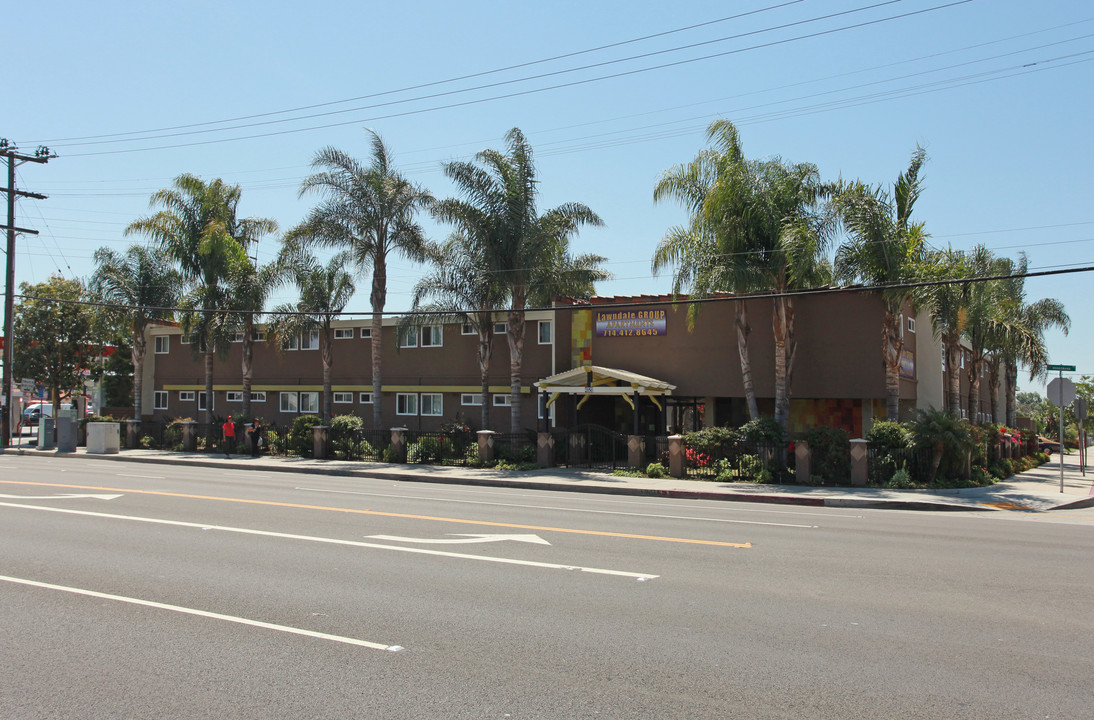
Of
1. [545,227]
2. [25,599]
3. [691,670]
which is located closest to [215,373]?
[545,227]

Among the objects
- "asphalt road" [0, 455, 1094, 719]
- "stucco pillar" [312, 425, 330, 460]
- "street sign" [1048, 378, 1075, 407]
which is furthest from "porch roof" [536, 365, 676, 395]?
"asphalt road" [0, 455, 1094, 719]

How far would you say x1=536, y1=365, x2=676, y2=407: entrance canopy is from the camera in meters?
27.1

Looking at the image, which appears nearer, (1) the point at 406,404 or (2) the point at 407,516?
(2) the point at 407,516

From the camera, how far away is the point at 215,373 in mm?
41344

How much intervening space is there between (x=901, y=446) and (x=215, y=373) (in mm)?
32612

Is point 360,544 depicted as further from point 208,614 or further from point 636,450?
point 636,450

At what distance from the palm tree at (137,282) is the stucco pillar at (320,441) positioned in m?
11.5

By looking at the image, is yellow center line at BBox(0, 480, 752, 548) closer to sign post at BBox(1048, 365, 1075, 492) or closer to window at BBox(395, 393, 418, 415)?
sign post at BBox(1048, 365, 1075, 492)

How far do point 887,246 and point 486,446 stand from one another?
43.9ft

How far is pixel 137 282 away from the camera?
37031mm

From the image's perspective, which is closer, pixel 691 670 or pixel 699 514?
pixel 691 670

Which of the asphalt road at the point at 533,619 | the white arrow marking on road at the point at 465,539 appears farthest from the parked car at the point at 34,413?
the white arrow marking on road at the point at 465,539

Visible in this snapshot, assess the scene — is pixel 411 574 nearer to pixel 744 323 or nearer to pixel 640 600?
pixel 640 600

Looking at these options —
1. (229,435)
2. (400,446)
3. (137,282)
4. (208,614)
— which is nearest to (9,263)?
(137,282)
